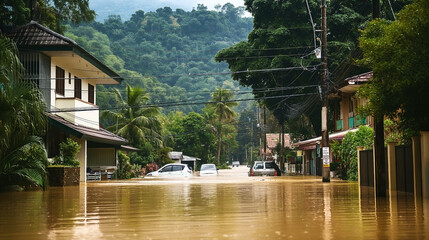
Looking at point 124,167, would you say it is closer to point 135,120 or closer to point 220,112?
point 135,120

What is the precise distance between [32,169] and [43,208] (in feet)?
30.4

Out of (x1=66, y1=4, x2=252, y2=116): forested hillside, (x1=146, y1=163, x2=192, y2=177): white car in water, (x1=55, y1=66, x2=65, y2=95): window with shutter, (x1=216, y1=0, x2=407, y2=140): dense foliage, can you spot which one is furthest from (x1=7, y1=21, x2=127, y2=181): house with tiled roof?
(x1=66, y1=4, x2=252, y2=116): forested hillside

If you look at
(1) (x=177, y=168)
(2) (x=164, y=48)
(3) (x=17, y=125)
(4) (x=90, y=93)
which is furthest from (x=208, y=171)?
(2) (x=164, y=48)

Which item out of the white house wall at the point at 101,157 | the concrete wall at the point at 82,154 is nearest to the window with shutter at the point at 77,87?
the concrete wall at the point at 82,154

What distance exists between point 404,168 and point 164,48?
3763 inches

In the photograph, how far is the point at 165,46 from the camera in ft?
380

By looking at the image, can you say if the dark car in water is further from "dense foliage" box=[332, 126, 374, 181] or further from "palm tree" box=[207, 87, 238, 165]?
"palm tree" box=[207, 87, 238, 165]

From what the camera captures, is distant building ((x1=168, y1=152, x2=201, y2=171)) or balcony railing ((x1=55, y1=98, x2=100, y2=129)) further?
distant building ((x1=168, y1=152, x2=201, y2=171))

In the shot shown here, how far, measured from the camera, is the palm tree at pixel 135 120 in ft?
182

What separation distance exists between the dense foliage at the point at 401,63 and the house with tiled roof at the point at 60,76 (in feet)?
55.5

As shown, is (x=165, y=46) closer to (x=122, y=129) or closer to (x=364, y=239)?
(x=122, y=129)

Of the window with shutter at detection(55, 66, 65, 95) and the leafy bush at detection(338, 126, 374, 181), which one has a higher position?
the window with shutter at detection(55, 66, 65, 95)

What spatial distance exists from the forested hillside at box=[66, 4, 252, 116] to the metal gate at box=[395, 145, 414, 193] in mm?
66033

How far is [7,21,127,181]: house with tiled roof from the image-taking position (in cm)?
3011
